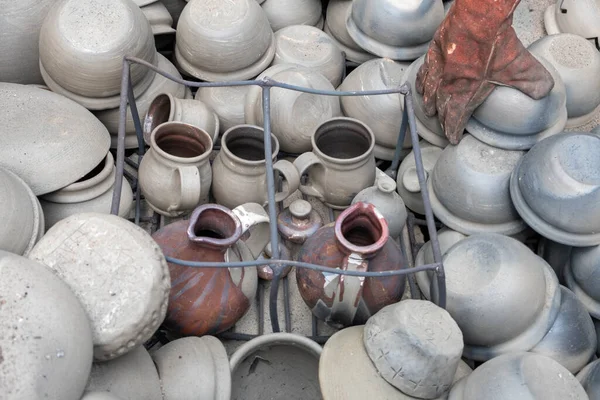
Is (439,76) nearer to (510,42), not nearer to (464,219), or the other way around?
(510,42)

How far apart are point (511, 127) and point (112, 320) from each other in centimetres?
114

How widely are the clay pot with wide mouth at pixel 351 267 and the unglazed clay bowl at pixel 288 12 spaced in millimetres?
926

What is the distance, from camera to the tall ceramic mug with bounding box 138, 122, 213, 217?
64.4 inches

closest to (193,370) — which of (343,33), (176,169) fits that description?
(176,169)

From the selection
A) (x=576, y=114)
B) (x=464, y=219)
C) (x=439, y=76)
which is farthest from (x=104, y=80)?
(x=576, y=114)

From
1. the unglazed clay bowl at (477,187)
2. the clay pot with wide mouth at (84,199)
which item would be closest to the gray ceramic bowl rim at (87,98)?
the clay pot with wide mouth at (84,199)

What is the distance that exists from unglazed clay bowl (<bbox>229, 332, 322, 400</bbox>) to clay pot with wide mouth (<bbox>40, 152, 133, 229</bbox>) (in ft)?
1.67

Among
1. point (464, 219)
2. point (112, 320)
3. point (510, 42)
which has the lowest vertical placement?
point (464, 219)

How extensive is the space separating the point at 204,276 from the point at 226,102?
0.67m

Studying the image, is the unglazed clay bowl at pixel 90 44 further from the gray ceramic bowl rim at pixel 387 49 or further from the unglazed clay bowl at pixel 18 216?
the gray ceramic bowl rim at pixel 387 49

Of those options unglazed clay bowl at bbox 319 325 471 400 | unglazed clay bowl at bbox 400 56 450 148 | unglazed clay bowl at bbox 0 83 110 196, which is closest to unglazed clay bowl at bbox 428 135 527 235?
unglazed clay bowl at bbox 400 56 450 148

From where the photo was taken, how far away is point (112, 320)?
1.20 metres

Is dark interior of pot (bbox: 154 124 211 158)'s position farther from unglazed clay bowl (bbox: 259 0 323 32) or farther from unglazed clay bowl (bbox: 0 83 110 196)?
unglazed clay bowl (bbox: 259 0 323 32)

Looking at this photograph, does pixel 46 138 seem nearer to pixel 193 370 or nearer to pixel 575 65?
pixel 193 370
